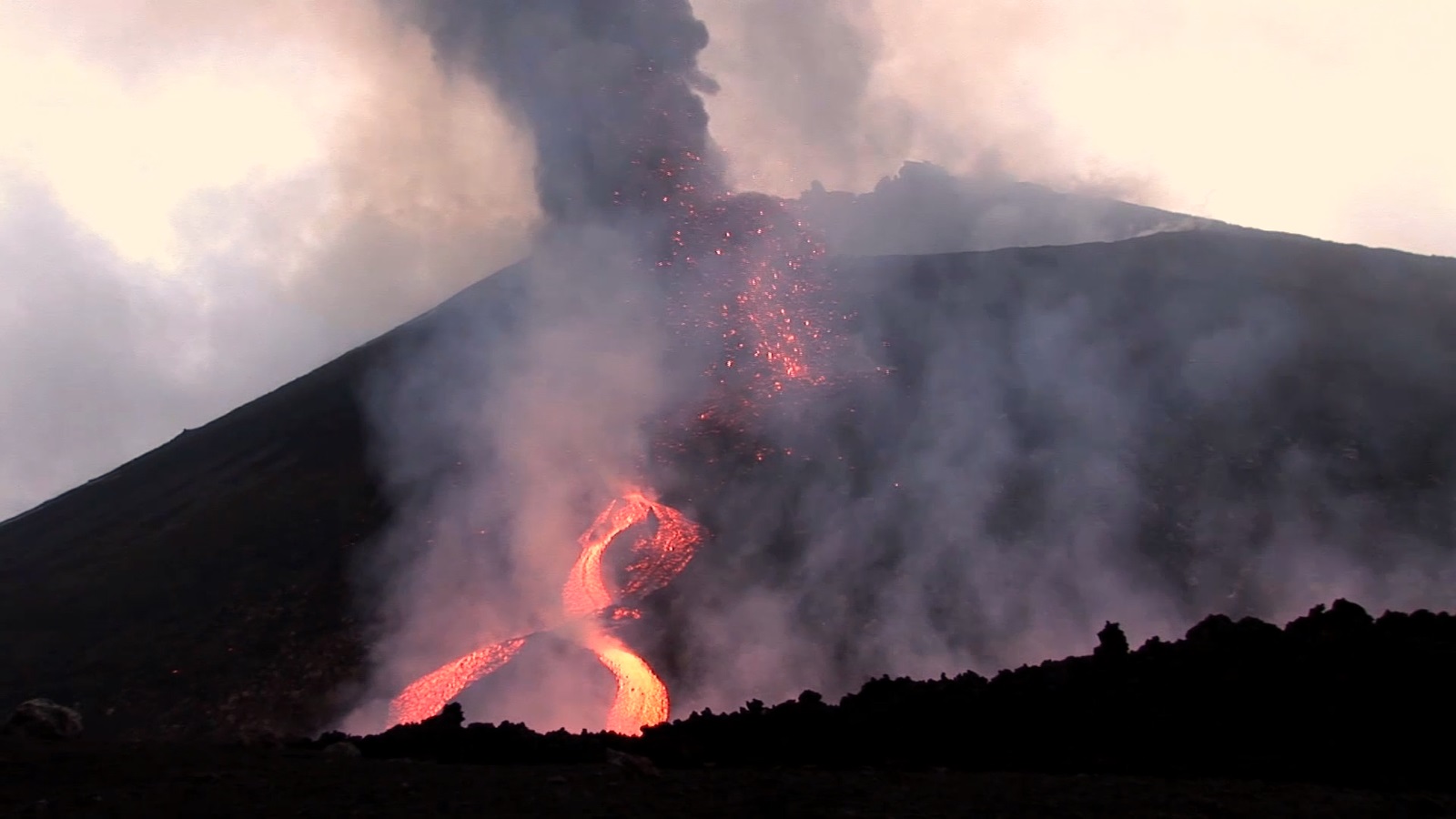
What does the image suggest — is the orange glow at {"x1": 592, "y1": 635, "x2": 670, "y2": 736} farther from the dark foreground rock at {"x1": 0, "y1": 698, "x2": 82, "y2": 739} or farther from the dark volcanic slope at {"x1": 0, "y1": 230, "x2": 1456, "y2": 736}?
the dark foreground rock at {"x1": 0, "y1": 698, "x2": 82, "y2": 739}

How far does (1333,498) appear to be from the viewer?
2875cm

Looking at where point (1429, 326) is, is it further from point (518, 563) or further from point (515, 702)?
point (515, 702)

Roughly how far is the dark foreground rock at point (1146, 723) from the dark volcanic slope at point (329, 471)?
40.5ft

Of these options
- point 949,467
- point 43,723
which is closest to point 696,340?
point 949,467

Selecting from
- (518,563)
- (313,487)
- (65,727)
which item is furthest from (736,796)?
(313,487)

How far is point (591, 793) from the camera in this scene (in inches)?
388

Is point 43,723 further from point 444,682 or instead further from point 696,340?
point 696,340

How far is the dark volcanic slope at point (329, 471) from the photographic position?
84.1 feet

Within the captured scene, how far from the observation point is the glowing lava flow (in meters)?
21.4

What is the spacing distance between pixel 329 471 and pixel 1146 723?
30204 millimetres

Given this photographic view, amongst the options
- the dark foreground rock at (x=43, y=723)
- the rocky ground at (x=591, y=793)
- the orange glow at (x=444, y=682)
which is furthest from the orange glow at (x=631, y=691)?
the rocky ground at (x=591, y=793)

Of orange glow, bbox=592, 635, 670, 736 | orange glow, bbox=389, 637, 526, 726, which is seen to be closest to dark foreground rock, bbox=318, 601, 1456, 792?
orange glow, bbox=592, 635, 670, 736

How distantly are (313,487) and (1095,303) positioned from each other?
88.8 ft

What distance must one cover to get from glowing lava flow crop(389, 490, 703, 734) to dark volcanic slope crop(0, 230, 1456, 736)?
5.61 ft
